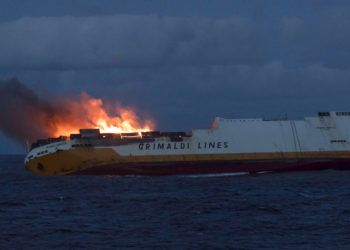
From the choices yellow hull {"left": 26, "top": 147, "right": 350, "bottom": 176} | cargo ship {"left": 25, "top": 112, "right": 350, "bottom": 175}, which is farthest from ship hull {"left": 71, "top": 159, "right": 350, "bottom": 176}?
yellow hull {"left": 26, "top": 147, "right": 350, "bottom": 176}

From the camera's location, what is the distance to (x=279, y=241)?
29.9 metres

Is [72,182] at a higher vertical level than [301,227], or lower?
higher

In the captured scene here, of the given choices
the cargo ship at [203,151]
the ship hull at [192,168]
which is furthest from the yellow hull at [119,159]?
the ship hull at [192,168]

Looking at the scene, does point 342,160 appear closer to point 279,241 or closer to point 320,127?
point 320,127

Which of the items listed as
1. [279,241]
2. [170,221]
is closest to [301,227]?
[279,241]

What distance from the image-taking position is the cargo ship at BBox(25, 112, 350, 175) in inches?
2744

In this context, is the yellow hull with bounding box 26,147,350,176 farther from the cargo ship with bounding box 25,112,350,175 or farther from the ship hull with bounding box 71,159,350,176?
the ship hull with bounding box 71,159,350,176

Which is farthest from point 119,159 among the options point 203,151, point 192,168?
point 203,151

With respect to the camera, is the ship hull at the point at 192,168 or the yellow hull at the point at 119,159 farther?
the ship hull at the point at 192,168

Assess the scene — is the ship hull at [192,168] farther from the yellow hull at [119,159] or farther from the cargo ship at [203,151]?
the yellow hull at [119,159]

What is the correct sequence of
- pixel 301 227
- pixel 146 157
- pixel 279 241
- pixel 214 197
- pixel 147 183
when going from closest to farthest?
1. pixel 279 241
2. pixel 301 227
3. pixel 214 197
4. pixel 147 183
5. pixel 146 157

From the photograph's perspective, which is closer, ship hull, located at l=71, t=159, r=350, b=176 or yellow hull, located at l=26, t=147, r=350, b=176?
yellow hull, located at l=26, t=147, r=350, b=176

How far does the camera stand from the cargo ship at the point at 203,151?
6969 centimetres

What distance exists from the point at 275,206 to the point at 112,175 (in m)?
31.6
